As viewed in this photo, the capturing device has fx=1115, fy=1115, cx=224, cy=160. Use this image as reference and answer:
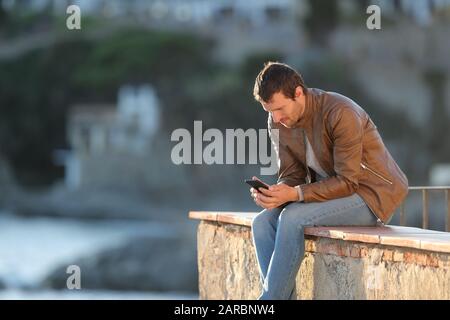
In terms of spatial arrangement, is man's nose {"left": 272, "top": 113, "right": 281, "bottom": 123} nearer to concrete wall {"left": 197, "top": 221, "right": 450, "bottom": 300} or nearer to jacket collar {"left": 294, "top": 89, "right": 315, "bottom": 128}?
jacket collar {"left": 294, "top": 89, "right": 315, "bottom": 128}

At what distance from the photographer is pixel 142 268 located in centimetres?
3622

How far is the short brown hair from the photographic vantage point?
414 cm

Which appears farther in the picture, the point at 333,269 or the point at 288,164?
the point at 288,164

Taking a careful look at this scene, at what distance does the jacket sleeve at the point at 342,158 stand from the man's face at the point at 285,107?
0.13 metres

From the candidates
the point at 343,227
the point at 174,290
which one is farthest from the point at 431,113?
the point at 343,227

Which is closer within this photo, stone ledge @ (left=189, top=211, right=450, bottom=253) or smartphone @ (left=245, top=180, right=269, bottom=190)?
stone ledge @ (left=189, top=211, right=450, bottom=253)

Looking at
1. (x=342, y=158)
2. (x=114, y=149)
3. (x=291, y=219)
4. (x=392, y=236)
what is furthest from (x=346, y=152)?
(x=114, y=149)

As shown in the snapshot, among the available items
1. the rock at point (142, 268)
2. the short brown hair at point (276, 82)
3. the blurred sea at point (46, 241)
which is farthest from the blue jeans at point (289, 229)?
the blurred sea at point (46, 241)

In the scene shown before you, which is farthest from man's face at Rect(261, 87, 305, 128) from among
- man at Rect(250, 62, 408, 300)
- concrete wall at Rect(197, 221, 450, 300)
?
concrete wall at Rect(197, 221, 450, 300)

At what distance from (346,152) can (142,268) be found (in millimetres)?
32361

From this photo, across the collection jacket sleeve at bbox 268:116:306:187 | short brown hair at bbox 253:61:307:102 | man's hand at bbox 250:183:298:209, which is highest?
short brown hair at bbox 253:61:307:102

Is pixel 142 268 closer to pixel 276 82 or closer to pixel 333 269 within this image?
pixel 333 269

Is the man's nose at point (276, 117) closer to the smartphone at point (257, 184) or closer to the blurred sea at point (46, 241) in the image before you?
the smartphone at point (257, 184)

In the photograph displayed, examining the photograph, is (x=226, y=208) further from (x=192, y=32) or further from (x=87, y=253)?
(x=192, y=32)
